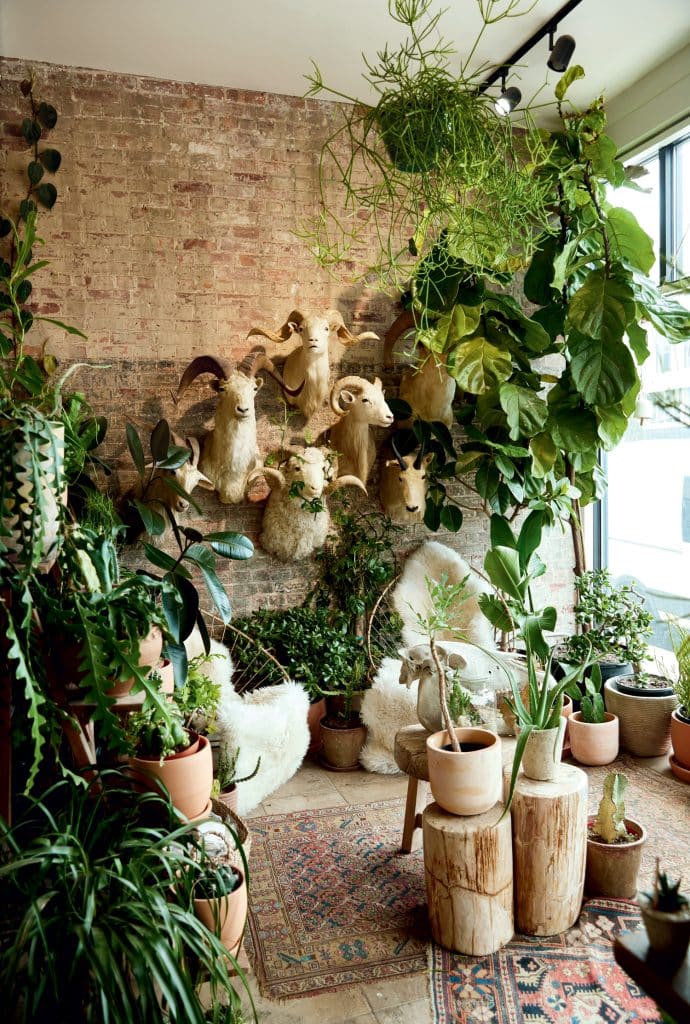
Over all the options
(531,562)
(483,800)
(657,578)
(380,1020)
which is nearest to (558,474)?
(531,562)

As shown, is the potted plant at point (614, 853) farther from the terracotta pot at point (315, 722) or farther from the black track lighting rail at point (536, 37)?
the black track lighting rail at point (536, 37)

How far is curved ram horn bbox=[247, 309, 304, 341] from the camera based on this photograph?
396 centimetres

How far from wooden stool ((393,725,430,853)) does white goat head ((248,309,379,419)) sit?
1.95m

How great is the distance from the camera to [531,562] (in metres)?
3.67

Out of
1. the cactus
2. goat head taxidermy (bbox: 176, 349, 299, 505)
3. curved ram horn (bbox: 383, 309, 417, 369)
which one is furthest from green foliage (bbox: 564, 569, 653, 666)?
goat head taxidermy (bbox: 176, 349, 299, 505)

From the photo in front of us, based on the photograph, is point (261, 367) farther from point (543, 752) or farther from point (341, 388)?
point (543, 752)

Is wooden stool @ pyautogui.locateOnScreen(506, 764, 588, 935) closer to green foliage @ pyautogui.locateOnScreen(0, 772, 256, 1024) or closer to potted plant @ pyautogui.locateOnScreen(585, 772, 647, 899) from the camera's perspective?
potted plant @ pyautogui.locateOnScreen(585, 772, 647, 899)

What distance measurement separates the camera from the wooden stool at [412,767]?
272 cm

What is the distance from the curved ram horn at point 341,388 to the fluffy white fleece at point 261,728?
1398 millimetres

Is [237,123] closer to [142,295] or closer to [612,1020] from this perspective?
[142,295]

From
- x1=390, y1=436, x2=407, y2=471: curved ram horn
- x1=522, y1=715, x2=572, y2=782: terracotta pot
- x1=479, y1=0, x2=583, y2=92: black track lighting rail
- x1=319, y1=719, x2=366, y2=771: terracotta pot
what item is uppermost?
x1=479, y1=0, x2=583, y2=92: black track lighting rail

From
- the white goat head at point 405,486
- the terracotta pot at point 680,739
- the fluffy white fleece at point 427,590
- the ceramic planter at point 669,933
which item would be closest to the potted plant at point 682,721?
the terracotta pot at point 680,739

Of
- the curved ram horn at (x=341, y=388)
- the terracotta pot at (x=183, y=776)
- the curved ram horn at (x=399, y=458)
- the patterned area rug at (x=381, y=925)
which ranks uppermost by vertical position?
the curved ram horn at (x=341, y=388)

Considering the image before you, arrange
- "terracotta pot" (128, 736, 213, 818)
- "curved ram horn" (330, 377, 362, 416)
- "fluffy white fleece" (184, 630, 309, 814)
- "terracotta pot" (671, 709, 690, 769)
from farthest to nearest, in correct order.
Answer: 1. "curved ram horn" (330, 377, 362, 416)
2. "terracotta pot" (671, 709, 690, 769)
3. "fluffy white fleece" (184, 630, 309, 814)
4. "terracotta pot" (128, 736, 213, 818)
